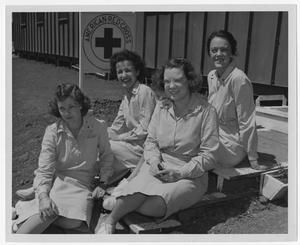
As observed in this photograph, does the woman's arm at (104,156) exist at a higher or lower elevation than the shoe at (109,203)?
higher

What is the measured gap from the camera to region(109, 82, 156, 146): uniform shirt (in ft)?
9.02

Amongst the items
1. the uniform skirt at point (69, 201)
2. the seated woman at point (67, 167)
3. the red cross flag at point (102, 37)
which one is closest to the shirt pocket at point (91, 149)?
the seated woman at point (67, 167)

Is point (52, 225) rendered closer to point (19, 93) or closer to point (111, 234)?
point (111, 234)

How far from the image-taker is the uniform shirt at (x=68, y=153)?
2.25 m

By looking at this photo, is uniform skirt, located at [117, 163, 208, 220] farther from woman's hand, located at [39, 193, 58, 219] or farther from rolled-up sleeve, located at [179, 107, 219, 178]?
woman's hand, located at [39, 193, 58, 219]

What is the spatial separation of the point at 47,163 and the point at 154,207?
2.31ft

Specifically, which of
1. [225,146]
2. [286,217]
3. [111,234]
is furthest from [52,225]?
[286,217]

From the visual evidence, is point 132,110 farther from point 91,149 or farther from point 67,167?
point 67,167

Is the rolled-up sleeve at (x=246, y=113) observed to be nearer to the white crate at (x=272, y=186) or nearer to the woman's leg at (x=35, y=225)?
the white crate at (x=272, y=186)

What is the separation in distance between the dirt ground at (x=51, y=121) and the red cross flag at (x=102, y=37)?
68 centimetres

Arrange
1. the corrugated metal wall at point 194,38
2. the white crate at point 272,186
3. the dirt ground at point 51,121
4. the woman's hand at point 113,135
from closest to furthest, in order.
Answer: the dirt ground at point 51,121, the white crate at point 272,186, the woman's hand at point 113,135, the corrugated metal wall at point 194,38

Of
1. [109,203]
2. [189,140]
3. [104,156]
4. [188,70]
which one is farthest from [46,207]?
[188,70]

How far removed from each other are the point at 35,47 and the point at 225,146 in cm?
688

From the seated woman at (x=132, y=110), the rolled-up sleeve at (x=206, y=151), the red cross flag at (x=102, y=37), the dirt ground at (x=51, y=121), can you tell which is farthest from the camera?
the red cross flag at (x=102, y=37)
